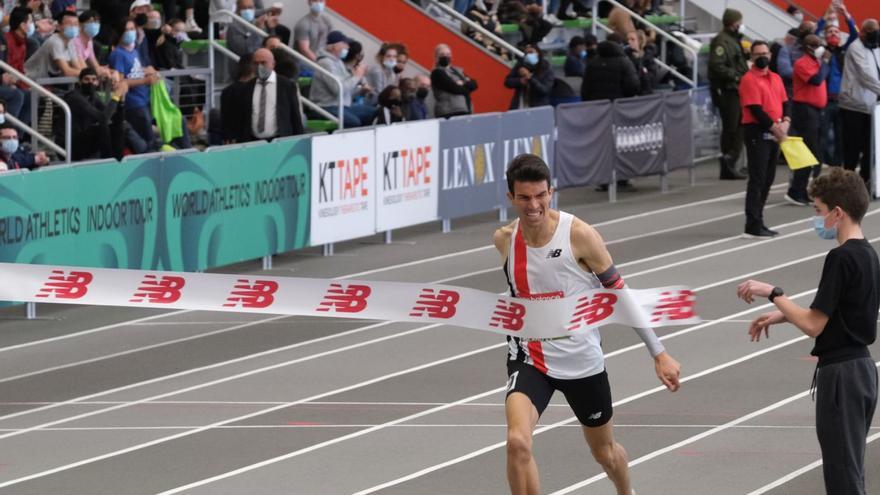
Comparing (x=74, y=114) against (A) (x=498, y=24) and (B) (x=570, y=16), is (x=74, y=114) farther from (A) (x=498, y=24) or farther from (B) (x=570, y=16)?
(B) (x=570, y=16)

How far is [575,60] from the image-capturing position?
2633cm

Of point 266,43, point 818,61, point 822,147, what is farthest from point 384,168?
point 822,147

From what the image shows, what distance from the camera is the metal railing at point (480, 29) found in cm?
2669

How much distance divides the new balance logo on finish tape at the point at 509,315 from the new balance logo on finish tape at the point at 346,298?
0.95m

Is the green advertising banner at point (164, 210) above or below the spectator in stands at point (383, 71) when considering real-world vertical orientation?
below

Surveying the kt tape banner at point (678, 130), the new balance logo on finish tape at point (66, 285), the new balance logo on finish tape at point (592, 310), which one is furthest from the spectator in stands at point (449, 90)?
the new balance logo on finish tape at point (592, 310)

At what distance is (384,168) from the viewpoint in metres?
19.0

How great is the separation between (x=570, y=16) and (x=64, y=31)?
12384 millimetres

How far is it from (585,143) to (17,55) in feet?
23.6

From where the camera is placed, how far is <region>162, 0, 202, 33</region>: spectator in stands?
23422mm

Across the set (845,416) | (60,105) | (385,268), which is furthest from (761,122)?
(845,416)

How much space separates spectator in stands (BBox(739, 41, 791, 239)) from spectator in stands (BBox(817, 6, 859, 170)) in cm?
459

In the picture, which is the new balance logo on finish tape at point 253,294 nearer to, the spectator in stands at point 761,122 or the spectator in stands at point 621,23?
the spectator in stands at point 761,122

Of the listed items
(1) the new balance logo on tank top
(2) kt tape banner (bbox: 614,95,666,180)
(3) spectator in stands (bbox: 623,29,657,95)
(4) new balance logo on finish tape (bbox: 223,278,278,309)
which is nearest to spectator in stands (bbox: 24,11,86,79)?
(2) kt tape banner (bbox: 614,95,666,180)
